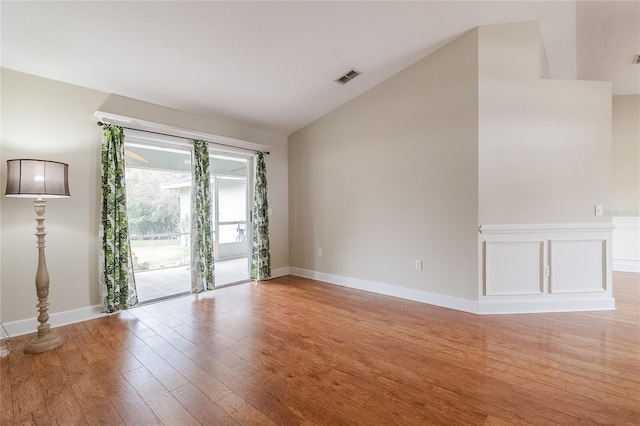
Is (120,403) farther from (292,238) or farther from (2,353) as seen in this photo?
(292,238)

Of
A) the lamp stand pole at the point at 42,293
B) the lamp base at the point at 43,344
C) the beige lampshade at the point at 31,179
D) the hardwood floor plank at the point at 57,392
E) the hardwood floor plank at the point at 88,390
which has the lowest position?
the hardwood floor plank at the point at 57,392

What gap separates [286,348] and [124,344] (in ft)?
5.02

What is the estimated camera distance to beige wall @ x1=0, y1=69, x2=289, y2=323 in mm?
2783

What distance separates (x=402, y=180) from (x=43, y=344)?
4.26 m

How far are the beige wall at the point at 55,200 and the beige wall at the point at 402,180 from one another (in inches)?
115

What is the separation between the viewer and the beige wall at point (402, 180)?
3391 mm

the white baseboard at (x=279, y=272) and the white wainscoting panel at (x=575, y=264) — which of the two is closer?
the white wainscoting panel at (x=575, y=264)

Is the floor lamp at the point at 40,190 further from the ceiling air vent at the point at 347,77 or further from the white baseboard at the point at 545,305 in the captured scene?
the white baseboard at the point at 545,305

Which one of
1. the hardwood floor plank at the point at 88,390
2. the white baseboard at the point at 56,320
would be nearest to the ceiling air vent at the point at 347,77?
the hardwood floor plank at the point at 88,390

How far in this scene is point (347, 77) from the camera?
388 cm

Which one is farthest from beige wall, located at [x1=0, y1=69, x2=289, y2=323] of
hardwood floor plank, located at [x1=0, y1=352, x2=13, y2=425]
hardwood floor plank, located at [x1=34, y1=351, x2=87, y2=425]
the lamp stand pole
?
hardwood floor plank, located at [x1=34, y1=351, x2=87, y2=425]

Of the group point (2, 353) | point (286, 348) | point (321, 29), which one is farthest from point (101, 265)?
point (321, 29)

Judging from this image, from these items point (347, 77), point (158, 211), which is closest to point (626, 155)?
point (347, 77)

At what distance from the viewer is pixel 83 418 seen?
65.7 inches
